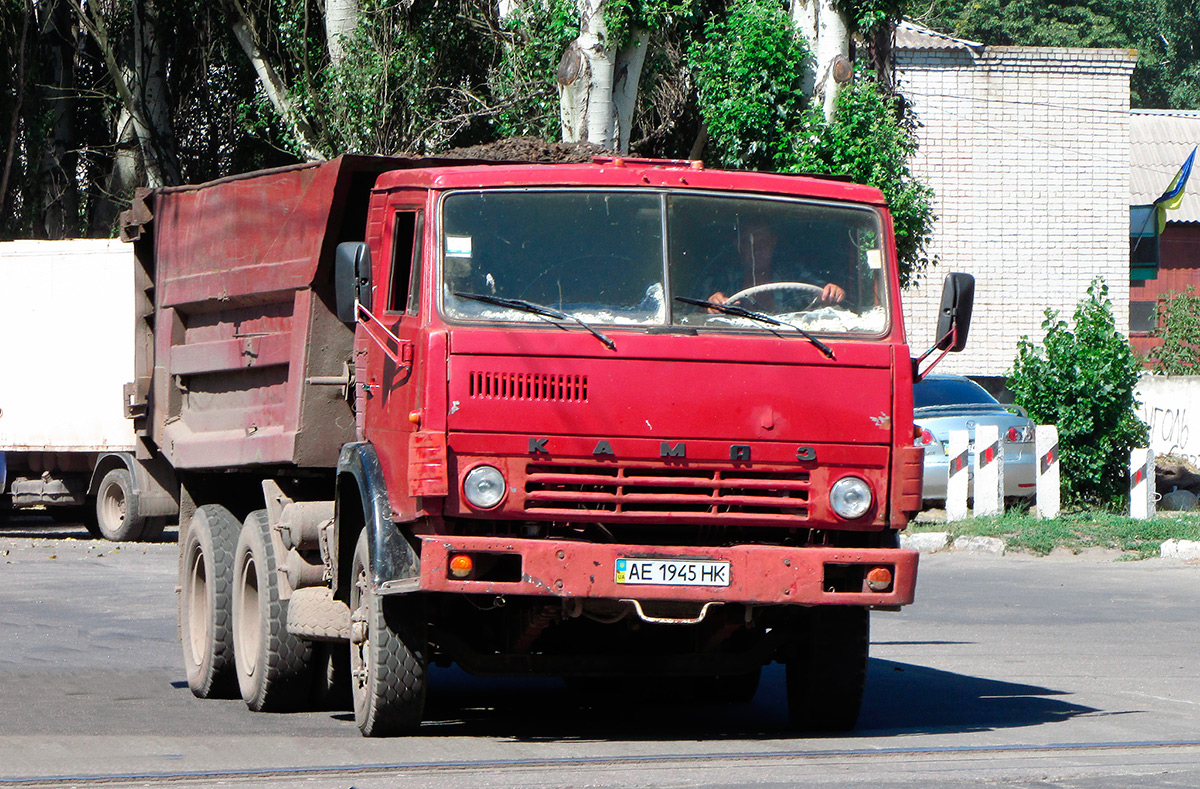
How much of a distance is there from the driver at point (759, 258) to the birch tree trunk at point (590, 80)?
33.2 ft

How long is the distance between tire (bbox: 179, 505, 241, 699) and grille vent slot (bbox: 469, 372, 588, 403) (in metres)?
3.10

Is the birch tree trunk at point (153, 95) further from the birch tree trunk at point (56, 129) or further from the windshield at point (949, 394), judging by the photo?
the windshield at point (949, 394)

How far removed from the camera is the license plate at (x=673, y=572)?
6789mm

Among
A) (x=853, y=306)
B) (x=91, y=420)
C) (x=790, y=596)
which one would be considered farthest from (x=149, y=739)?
(x=91, y=420)

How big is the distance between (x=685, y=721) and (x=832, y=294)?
7.53 ft

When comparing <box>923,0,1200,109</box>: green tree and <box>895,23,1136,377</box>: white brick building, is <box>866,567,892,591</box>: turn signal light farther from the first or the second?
<box>923,0,1200,109</box>: green tree

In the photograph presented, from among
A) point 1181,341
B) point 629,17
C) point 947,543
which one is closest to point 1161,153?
point 1181,341

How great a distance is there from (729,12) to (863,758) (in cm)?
1390

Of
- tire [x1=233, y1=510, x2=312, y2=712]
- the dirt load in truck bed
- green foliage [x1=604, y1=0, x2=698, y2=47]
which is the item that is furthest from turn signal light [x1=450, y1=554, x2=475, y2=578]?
green foliage [x1=604, y1=0, x2=698, y2=47]

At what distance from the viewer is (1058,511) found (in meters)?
19.0

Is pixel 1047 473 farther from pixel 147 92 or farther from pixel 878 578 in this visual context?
pixel 147 92

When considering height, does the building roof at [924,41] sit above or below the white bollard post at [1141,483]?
above

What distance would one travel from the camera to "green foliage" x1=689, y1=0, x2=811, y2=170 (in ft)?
63.0

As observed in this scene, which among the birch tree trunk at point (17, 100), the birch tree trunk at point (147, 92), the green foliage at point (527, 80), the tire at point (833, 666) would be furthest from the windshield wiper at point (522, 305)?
the birch tree trunk at point (17, 100)
